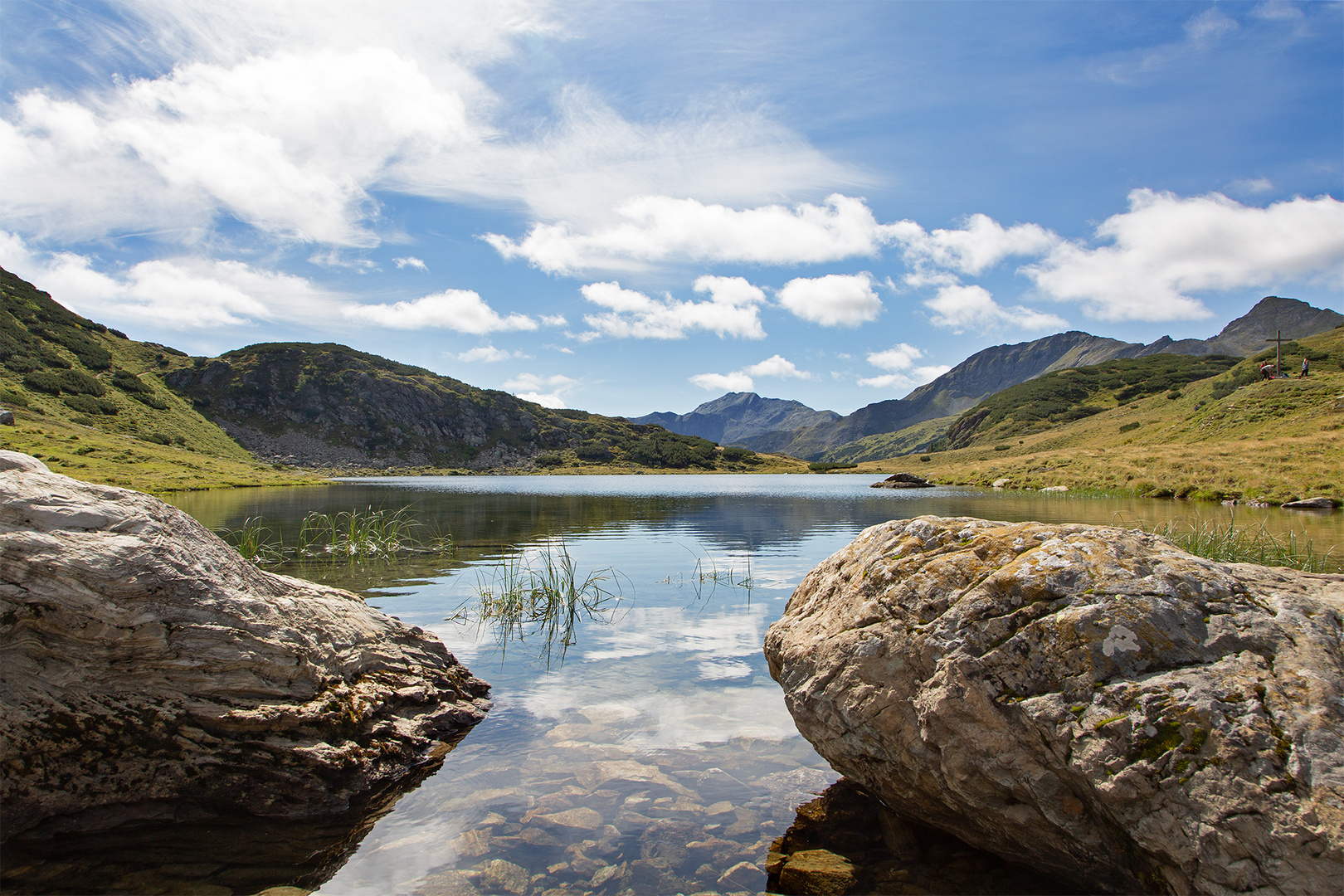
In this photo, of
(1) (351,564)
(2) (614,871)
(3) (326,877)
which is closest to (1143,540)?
(2) (614,871)

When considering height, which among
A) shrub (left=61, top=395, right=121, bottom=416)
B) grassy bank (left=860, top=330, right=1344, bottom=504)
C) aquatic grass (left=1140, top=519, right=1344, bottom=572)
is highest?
shrub (left=61, top=395, right=121, bottom=416)

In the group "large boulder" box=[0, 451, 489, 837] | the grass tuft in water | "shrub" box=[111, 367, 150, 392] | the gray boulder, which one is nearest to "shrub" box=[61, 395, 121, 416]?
"shrub" box=[111, 367, 150, 392]

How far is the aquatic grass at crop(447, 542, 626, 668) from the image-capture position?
15539 mm

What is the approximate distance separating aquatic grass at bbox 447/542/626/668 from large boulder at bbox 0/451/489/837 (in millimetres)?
6096

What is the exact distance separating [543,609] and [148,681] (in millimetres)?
11541

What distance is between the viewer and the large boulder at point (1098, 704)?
4.13 m

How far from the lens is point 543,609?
1803 centimetres

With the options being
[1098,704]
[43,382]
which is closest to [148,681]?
[1098,704]

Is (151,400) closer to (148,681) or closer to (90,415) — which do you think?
(90,415)

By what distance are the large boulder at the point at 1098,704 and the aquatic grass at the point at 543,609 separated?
8746mm

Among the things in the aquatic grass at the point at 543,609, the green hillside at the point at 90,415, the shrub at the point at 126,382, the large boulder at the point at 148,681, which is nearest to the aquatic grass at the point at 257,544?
the large boulder at the point at 148,681

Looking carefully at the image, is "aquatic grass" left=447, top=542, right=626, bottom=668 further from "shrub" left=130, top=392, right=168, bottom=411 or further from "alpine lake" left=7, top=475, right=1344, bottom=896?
"shrub" left=130, top=392, right=168, bottom=411

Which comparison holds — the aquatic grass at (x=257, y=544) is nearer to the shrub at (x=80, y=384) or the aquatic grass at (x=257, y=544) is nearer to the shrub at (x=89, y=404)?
the shrub at (x=89, y=404)

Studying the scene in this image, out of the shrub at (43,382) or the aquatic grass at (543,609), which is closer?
the aquatic grass at (543,609)
